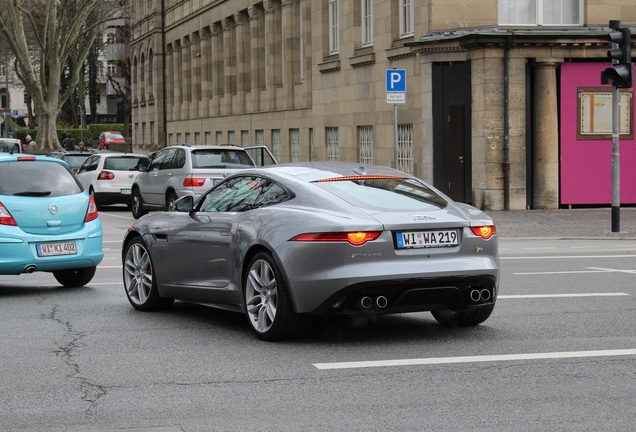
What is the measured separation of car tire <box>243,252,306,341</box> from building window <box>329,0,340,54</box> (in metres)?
27.5

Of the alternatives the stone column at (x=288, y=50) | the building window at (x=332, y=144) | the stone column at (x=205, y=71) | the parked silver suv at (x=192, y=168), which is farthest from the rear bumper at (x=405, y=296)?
the stone column at (x=205, y=71)

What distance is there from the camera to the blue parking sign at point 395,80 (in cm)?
2366

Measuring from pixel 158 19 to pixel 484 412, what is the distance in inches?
2471

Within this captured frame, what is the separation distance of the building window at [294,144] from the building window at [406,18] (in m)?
10.7

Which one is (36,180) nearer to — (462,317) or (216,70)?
(462,317)

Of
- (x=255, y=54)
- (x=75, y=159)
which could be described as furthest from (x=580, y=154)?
(x=255, y=54)

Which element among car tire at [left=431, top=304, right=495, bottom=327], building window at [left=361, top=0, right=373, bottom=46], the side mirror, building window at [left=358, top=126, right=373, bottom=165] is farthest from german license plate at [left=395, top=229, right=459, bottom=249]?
building window at [left=361, top=0, right=373, bottom=46]

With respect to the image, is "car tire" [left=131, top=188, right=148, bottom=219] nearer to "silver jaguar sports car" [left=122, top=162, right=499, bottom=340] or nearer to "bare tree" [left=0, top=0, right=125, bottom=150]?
"silver jaguar sports car" [left=122, top=162, right=499, bottom=340]

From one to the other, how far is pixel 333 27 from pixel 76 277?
947 inches

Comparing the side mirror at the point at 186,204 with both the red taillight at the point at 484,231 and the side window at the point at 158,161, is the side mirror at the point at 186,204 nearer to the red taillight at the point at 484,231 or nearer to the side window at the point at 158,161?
the red taillight at the point at 484,231

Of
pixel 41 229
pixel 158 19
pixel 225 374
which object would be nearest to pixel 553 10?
pixel 41 229

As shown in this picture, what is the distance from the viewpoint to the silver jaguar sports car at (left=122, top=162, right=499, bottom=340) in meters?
9.19

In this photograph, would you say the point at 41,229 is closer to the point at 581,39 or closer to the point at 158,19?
the point at 581,39

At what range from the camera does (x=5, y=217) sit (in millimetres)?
13531
